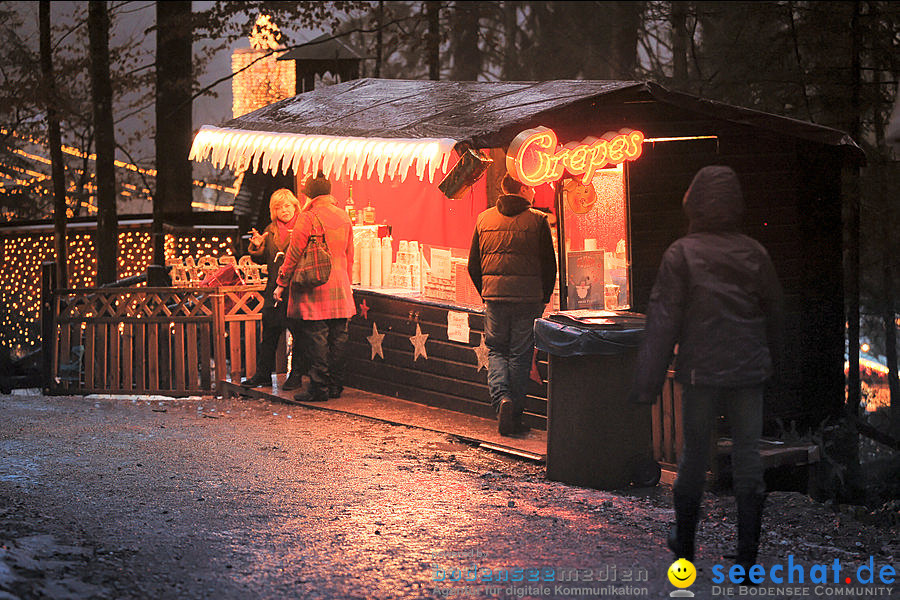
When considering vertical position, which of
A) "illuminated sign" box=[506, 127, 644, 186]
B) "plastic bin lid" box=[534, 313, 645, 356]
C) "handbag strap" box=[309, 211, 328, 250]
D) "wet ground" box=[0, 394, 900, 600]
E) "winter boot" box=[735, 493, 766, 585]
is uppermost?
"illuminated sign" box=[506, 127, 644, 186]

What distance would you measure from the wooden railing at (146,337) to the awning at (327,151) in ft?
5.01

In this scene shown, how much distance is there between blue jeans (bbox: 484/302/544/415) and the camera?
9.66 meters

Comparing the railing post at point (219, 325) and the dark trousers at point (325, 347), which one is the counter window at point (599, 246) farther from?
the railing post at point (219, 325)

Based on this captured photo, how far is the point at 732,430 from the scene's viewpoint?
5.89 meters

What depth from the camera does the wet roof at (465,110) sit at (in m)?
9.77

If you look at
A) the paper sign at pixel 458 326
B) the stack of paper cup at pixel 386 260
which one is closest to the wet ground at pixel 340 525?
the paper sign at pixel 458 326

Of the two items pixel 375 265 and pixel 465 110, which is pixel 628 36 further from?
pixel 465 110

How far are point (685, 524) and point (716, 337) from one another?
0.99 m

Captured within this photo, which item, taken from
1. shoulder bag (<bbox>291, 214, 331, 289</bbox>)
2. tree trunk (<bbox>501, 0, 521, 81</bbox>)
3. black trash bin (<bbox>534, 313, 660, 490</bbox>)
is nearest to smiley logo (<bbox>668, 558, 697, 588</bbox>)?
black trash bin (<bbox>534, 313, 660, 490</bbox>)

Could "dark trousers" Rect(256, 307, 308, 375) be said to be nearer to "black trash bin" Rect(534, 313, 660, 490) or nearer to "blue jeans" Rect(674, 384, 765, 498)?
"black trash bin" Rect(534, 313, 660, 490)

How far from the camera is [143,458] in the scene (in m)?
9.05

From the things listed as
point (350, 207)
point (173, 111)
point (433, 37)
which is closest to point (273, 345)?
point (350, 207)

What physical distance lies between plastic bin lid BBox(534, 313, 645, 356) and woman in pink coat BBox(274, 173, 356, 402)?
3438 mm

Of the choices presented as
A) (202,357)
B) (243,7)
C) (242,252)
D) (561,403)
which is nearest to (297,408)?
(202,357)
